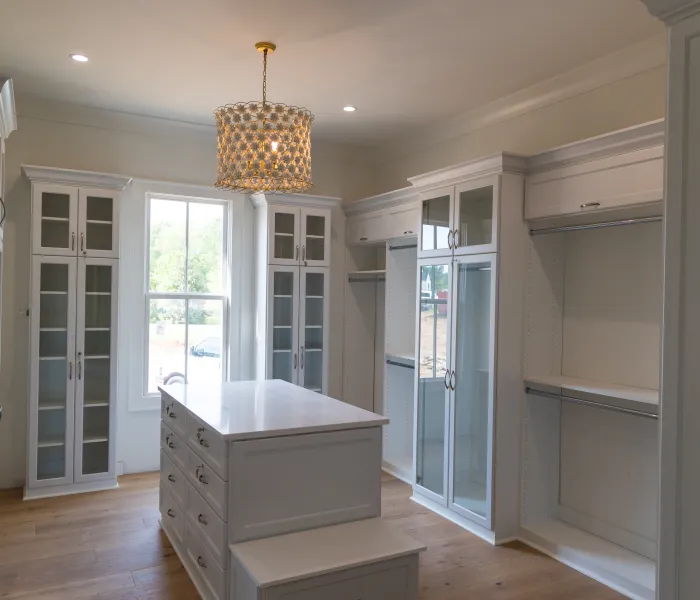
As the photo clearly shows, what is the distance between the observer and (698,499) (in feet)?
4.16

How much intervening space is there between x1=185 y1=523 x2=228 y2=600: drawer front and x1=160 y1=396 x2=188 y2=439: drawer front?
51cm

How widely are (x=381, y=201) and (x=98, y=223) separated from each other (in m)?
2.25

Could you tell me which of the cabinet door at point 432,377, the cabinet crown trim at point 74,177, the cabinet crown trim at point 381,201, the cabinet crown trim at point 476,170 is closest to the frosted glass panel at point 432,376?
the cabinet door at point 432,377

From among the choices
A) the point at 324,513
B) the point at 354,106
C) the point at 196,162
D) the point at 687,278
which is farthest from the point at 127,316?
the point at 687,278

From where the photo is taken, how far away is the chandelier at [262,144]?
2.90 m

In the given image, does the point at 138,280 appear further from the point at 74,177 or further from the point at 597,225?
the point at 597,225

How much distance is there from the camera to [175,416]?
3441mm

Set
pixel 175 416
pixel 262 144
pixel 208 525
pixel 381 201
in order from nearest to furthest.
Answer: pixel 208 525 → pixel 262 144 → pixel 175 416 → pixel 381 201

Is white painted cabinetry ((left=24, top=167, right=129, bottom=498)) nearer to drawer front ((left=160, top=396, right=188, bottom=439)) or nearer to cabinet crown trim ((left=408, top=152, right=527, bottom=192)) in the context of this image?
drawer front ((left=160, top=396, right=188, bottom=439))

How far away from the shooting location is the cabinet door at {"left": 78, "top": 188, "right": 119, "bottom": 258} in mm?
4367

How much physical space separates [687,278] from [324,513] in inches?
77.0

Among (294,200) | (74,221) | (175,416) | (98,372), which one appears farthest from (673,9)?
(98,372)

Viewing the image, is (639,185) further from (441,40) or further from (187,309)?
(187,309)

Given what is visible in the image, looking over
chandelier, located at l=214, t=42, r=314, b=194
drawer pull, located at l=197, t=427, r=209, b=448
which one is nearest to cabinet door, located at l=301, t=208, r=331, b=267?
chandelier, located at l=214, t=42, r=314, b=194
